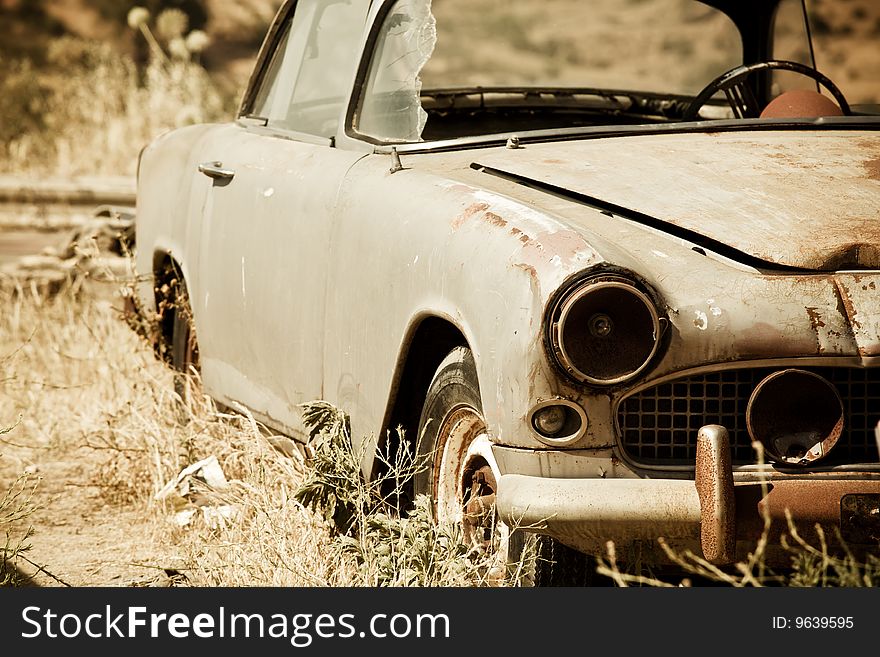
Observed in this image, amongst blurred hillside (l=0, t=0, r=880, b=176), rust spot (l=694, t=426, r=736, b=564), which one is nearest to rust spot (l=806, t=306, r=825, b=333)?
rust spot (l=694, t=426, r=736, b=564)

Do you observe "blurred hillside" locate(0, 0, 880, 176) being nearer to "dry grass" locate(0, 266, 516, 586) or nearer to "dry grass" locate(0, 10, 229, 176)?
"dry grass" locate(0, 10, 229, 176)

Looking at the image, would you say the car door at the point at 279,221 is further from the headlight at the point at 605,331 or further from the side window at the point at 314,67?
the headlight at the point at 605,331

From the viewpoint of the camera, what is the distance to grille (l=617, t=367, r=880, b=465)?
280 centimetres

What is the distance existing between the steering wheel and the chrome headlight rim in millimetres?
1924

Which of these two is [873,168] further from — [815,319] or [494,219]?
[494,219]

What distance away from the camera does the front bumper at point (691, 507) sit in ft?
8.84

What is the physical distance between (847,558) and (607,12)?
1667 cm

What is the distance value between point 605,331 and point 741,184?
69cm

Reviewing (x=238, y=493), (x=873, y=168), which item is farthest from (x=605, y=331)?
(x=238, y=493)

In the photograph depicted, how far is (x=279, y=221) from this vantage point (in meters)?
4.05

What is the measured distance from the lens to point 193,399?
502 centimetres

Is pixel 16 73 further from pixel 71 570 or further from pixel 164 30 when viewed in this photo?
pixel 71 570

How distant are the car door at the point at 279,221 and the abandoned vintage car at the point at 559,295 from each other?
0.01 meters
